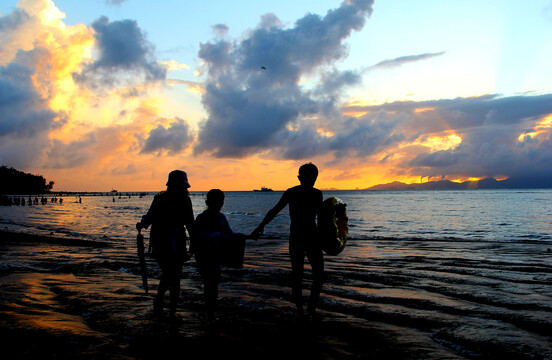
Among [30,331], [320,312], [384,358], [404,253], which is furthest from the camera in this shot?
[404,253]

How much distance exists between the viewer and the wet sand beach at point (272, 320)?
4316 millimetres

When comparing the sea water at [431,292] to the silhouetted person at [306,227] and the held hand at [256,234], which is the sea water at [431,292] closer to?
the silhouetted person at [306,227]

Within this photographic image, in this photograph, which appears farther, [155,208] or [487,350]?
[155,208]

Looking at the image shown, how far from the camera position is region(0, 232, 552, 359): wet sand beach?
432cm

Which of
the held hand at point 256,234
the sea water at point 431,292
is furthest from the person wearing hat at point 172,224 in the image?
the sea water at point 431,292

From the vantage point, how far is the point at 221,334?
4848mm

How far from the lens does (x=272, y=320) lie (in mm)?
5496

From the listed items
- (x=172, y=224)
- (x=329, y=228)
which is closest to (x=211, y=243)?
(x=172, y=224)

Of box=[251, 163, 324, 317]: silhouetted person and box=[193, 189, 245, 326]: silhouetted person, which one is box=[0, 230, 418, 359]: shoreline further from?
box=[251, 163, 324, 317]: silhouetted person

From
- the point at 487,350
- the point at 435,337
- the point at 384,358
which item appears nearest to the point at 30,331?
the point at 384,358

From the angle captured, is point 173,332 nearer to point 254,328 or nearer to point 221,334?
point 221,334

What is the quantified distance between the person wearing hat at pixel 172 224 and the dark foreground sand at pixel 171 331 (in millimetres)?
733

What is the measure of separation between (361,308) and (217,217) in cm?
290

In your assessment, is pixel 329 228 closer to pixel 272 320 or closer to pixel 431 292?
pixel 272 320
